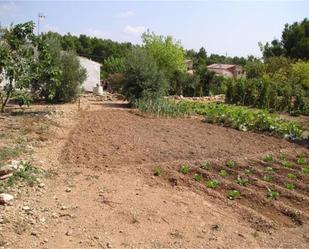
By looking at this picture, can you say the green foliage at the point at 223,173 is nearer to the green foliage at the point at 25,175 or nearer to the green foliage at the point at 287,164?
the green foliage at the point at 287,164

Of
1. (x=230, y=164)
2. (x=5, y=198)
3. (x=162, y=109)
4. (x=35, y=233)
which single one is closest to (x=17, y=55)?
(x=162, y=109)

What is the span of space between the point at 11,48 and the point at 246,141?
325 inches

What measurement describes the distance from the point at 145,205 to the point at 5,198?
1823 mm

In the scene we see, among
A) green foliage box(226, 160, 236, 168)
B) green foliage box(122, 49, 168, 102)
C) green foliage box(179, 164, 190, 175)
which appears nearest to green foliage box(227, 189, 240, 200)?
green foliage box(179, 164, 190, 175)

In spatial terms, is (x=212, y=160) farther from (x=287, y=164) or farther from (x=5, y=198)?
(x=5, y=198)

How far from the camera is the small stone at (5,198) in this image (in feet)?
17.8

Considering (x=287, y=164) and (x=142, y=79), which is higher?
(x=142, y=79)

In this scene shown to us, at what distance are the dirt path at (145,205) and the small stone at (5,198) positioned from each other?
132 millimetres

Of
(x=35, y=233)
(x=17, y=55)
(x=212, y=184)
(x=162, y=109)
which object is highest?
(x=17, y=55)

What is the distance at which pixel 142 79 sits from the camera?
1803 cm

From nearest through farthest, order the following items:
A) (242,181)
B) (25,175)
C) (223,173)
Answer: (25,175) < (242,181) < (223,173)

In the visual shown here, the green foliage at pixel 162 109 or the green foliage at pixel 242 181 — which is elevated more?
the green foliage at pixel 162 109

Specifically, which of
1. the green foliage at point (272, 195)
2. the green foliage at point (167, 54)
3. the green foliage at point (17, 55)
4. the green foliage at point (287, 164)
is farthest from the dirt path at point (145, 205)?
the green foliage at point (167, 54)

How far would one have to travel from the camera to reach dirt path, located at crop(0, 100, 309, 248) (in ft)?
15.5
